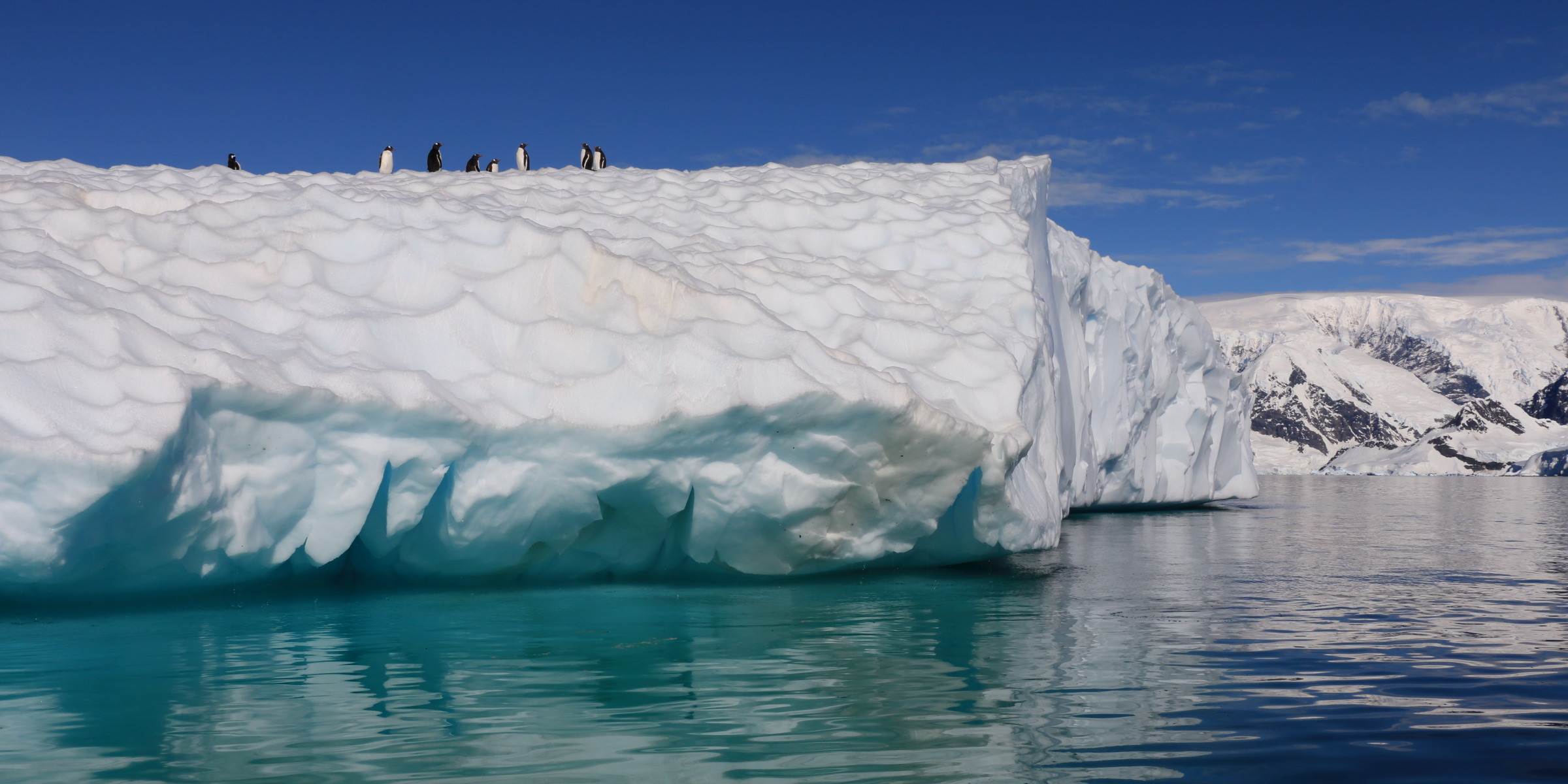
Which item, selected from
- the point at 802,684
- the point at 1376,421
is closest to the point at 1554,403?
the point at 1376,421

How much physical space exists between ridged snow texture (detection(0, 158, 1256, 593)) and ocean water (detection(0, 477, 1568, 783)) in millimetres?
546

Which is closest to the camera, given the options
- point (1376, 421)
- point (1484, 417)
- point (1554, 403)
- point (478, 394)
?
point (478, 394)

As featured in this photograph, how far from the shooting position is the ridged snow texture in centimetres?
687

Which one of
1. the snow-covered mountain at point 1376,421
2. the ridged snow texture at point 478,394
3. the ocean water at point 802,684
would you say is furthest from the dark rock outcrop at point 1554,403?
the ocean water at point 802,684

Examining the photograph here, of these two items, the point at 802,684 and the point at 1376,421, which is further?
the point at 1376,421

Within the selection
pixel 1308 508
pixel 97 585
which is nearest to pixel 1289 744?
pixel 97 585

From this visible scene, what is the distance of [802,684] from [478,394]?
12.4ft

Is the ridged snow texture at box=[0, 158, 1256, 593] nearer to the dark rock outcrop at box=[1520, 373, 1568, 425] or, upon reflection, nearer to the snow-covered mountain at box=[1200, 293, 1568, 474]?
the snow-covered mountain at box=[1200, 293, 1568, 474]

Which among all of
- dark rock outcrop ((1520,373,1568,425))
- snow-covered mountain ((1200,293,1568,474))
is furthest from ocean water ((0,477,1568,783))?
dark rock outcrop ((1520,373,1568,425))

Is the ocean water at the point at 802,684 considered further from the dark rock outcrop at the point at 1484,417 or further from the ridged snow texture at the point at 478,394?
the dark rock outcrop at the point at 1484,417

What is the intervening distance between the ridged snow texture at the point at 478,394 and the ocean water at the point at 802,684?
21.5 inches

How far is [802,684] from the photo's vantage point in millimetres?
5398

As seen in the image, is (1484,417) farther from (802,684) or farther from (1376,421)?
(802,684)

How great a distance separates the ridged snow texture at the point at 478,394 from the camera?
6867 mm
